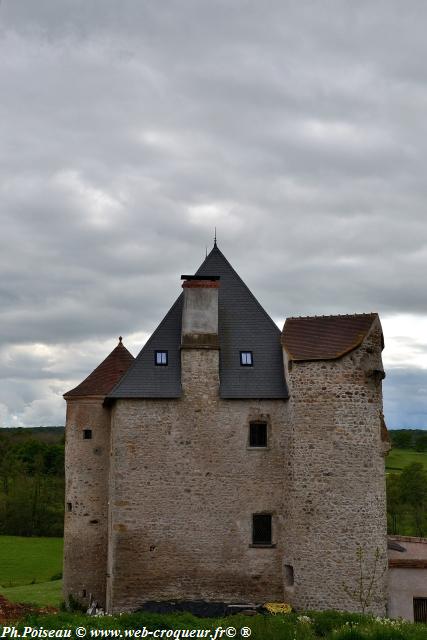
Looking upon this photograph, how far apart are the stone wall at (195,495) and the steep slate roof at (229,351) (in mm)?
422

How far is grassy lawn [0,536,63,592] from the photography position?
48325 millimetres

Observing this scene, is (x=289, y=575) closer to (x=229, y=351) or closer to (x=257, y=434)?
(x=257, y=434)

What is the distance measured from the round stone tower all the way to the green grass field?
184 inches

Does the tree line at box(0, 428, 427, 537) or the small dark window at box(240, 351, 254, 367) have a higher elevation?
the small dark window at box(240, 351, 254, 367)

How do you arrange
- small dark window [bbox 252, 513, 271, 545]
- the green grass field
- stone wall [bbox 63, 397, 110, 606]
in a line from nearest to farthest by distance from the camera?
small dark window [bbox 252, 513, 271, 545]
stone wall [bbox 63, 397, 110, 606]
the green grass field

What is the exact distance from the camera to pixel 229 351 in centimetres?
2773

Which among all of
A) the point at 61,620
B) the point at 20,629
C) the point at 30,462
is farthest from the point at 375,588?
the point at 30,462

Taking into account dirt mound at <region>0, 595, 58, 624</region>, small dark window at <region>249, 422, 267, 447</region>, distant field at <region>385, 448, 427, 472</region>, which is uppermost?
small dark window at <region>249, 422, 267, 447</region>

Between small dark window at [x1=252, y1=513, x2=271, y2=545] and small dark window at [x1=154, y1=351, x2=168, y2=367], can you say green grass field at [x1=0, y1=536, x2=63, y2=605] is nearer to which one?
small dark window at [x1=252, y1=513, x2=271, y2=545]

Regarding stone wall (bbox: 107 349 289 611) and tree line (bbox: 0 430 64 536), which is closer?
stone wall (bbox: 107 349 289 611)

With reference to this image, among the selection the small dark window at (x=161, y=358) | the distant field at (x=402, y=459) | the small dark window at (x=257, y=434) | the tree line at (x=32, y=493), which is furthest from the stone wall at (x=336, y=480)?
the distant field at (x=402, y=459)

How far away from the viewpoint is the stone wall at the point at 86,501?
2959cm

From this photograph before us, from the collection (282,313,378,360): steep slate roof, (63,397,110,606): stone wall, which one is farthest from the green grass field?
(282,313,378,360): steep slate roof

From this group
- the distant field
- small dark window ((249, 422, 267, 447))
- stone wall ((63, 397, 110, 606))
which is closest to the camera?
small dark window ((249, 422, 267, 447))
